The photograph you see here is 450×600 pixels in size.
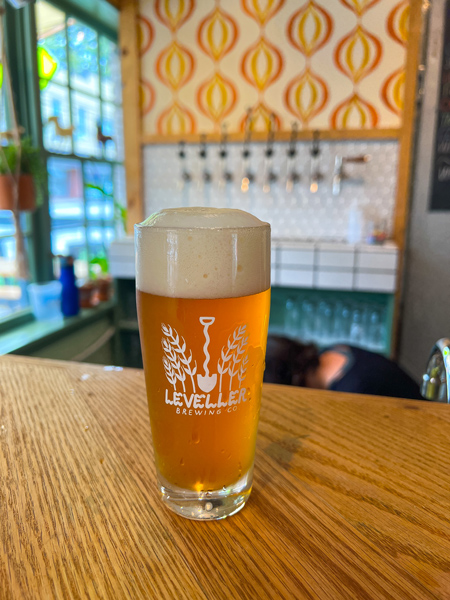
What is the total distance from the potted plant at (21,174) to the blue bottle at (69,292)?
0.43 m

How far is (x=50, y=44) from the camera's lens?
10.3ft

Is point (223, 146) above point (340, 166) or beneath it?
above

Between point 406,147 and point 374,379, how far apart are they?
2.43 metres

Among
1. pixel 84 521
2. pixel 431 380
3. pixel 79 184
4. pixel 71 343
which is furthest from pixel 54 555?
pixel 79 184

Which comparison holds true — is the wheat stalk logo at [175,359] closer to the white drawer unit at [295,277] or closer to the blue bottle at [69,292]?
the blue bottle at [69,292]

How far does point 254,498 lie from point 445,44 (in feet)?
11.0

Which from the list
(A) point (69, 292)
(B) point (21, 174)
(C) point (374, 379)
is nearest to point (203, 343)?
(C) point (374, 379)

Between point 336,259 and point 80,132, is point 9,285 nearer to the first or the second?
point 80,132

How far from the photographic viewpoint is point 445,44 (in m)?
2.96

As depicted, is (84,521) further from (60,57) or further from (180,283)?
(60,57)

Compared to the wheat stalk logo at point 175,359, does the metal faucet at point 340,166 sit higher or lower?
higher

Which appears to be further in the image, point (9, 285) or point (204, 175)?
point (204, 175)

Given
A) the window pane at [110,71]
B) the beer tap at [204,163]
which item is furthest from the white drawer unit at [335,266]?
the window pane at [110,71]

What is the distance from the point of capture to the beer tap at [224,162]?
3768mm
